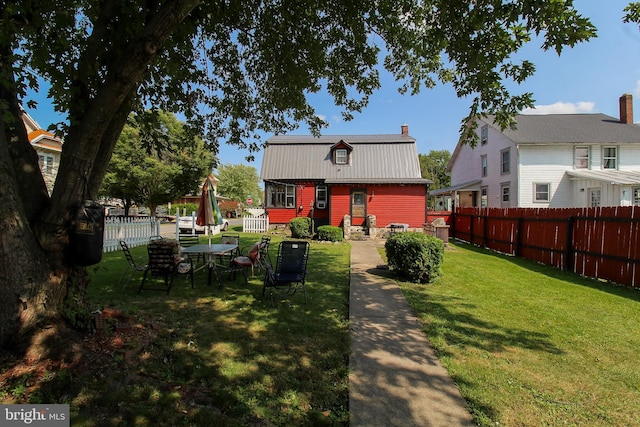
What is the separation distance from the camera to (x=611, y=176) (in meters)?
18.6

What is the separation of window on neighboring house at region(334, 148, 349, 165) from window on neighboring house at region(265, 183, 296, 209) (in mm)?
3714

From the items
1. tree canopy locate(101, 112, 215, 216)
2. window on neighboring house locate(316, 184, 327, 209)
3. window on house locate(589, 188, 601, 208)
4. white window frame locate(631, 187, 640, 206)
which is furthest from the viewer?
tree canopy locate(101, 112, 215, 216)

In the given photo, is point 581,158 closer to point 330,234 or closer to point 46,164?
point 330,234

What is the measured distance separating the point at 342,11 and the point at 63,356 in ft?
24.1

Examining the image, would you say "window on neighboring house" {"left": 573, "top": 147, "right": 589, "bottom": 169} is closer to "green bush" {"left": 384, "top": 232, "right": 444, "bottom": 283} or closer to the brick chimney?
the brick chimney

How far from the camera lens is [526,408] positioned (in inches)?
110

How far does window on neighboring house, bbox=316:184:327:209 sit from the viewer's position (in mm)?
21562

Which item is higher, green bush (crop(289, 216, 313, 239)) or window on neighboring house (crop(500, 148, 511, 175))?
window on neighboring house (crop(500, 148, 511, 175))

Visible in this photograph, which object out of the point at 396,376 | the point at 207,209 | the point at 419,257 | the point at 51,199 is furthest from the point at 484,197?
the point at 51,199

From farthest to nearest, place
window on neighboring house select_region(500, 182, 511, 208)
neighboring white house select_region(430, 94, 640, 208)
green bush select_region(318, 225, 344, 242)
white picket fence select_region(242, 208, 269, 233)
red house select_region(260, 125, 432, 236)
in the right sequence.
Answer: window on neighboring house select_region(500, 182, 511, 208) → white picket fence select_region(242, 208, 269, 233) → neighboring white house select_region(430, 94, 640, 208) → red house select_region(260, 125, 432, 236) → green bush select_region(318, 225, 344, 242)

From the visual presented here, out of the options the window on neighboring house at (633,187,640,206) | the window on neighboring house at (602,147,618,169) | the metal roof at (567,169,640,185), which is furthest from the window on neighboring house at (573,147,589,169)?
the window on neighboring house at (633,187,640,206)

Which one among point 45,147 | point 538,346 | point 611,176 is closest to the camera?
point 538,346

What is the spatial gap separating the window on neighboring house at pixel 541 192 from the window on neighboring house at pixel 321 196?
1408cm

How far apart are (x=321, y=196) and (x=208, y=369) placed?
60.9ft
